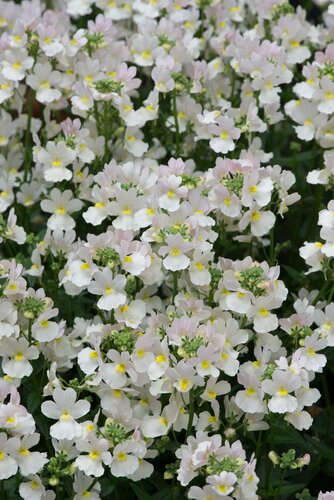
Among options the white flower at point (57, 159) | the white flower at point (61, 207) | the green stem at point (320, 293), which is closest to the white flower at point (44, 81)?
the white flower at point (57, 159)

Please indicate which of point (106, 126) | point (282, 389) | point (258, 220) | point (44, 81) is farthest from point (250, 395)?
point (44, 81)

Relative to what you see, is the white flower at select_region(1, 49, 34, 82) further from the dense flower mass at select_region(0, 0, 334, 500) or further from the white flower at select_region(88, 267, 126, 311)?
the white flower at select_region(88, 267, 126, 311)

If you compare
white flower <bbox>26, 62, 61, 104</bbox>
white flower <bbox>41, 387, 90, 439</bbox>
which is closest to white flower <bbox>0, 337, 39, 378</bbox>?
white flower <bbox>41, 387, 90, 439</bbox>

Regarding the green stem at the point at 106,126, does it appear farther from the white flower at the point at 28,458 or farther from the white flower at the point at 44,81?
the white flower at the point at 28,458

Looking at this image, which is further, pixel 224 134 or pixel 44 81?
pixel 44 81

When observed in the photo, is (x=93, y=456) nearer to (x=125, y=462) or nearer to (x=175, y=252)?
(x=125, y=462)

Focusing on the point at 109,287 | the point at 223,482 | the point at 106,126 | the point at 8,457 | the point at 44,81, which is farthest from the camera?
the point at 44,81

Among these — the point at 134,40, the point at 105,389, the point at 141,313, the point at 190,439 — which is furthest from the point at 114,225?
the point at 134,40

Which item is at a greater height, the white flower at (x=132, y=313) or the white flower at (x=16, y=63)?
the white flower at (x=16, y=63)

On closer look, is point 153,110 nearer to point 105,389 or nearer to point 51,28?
point 51,28
